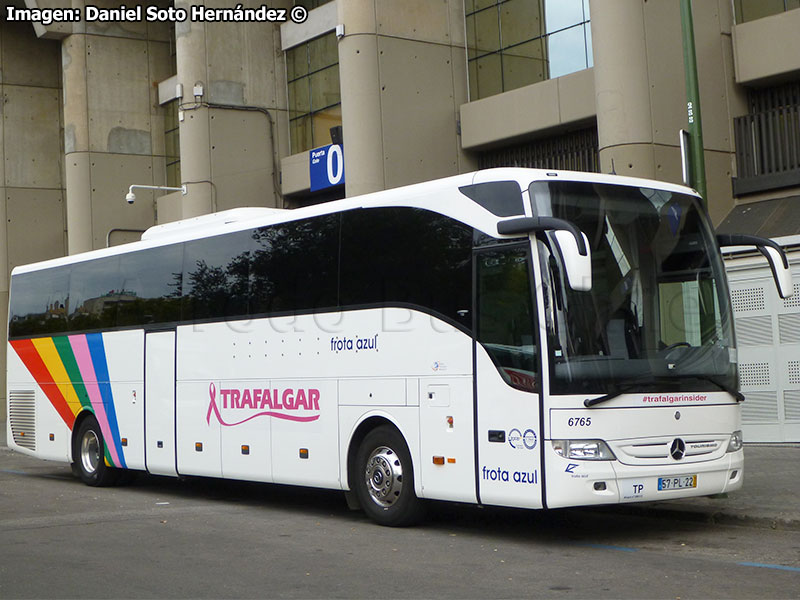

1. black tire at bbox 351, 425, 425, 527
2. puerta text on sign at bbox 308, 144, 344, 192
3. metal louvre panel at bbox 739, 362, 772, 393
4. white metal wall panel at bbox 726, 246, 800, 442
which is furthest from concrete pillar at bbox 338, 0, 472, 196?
black tire at bbox 351, 425, 425, 527

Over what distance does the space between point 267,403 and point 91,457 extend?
16.2ft

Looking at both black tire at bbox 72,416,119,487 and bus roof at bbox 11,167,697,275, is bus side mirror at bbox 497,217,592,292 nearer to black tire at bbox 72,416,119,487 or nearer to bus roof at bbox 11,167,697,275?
bus roof at bbox 11,167,697,275

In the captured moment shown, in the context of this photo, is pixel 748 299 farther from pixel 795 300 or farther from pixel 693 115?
pixel 693 115

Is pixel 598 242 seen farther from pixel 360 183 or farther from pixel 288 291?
pixel 360 183

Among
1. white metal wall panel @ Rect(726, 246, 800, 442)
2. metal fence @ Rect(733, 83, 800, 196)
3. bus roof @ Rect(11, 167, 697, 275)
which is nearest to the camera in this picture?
bus roof @ Rect(11, 167, 697, 275)

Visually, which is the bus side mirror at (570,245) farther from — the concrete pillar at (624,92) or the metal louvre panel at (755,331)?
the metal louvre panel at (755,331)

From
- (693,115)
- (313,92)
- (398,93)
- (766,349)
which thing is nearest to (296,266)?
(693,115)

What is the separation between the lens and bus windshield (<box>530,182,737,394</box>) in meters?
9.76

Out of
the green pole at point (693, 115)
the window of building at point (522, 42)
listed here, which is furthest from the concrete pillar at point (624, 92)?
the green pole at point (693, 115)

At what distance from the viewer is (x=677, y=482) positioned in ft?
33.2

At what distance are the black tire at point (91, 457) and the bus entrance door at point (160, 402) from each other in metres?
1.43

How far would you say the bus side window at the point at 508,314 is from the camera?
9852mm

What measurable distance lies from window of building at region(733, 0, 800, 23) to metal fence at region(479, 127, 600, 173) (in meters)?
3.45

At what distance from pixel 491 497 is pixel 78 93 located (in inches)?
1111
